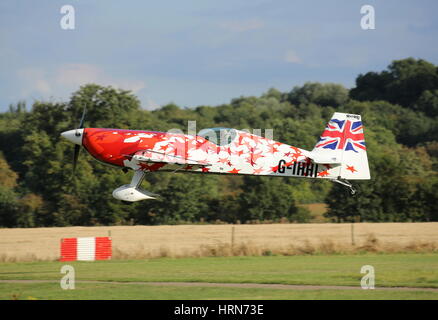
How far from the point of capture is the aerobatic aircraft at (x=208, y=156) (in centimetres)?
1953

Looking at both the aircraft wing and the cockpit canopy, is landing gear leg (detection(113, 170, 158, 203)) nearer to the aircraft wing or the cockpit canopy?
the aircraft wing

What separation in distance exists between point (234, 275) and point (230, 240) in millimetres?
9330

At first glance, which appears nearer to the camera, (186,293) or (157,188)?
(186,293)

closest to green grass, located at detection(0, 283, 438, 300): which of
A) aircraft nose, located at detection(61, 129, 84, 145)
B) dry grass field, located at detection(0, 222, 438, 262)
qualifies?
aircraft nose, located at detection(61, 129, 84, 145)

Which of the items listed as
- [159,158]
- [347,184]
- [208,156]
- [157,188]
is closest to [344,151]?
[347,184]

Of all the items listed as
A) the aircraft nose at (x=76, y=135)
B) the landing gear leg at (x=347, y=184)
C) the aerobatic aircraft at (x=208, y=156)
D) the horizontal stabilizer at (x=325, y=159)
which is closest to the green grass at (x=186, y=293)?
the aerobatic aircraft at (x=208, y=156)

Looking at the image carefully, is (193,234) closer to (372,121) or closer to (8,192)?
(8,192)

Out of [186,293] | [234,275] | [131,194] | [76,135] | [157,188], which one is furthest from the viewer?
[157,188]

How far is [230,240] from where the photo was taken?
89.2ft

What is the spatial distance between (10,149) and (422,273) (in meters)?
54.3

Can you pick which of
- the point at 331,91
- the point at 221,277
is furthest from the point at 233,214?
the point at 331,91

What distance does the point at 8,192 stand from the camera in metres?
45.4

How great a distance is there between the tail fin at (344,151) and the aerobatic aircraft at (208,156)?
0.03m

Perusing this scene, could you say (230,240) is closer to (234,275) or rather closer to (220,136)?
(220,136)
